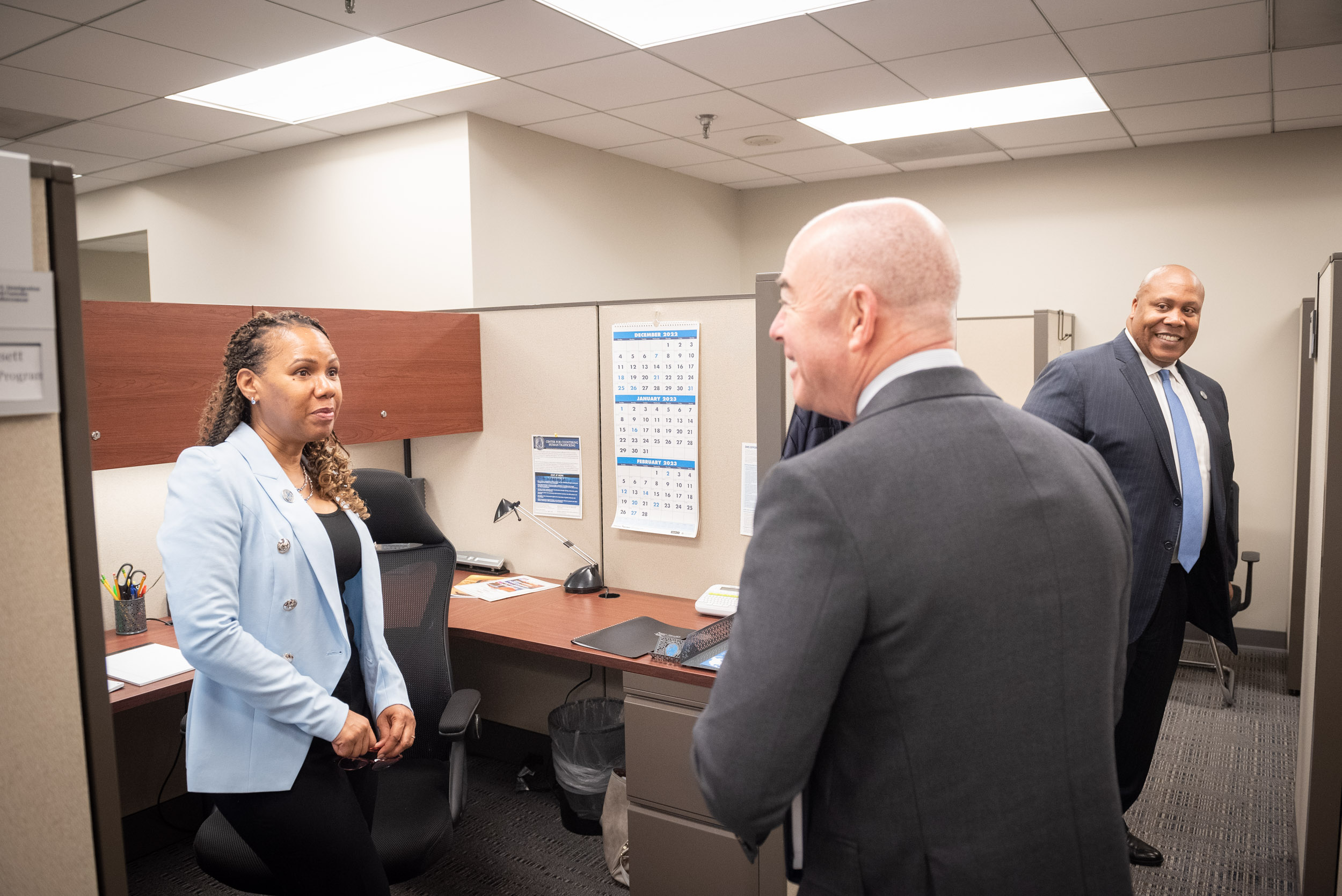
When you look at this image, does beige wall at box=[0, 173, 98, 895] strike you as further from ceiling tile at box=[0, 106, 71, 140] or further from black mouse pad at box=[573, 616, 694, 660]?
ceiling tile at box=[0, 106, 71, 140]

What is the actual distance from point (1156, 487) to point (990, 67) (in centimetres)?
207

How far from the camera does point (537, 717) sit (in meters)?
2.82

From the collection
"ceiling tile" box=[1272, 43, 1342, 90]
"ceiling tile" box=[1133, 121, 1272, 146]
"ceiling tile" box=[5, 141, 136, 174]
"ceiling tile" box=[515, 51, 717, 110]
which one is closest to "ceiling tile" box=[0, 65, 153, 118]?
"ceiling tile" box=[5, 141, 136, 174]

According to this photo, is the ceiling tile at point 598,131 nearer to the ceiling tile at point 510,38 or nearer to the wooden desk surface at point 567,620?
the ceiling tile at point 510,38

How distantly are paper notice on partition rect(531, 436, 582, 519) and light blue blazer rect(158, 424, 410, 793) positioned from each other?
3.54ft

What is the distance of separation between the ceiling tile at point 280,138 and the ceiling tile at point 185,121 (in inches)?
2.0

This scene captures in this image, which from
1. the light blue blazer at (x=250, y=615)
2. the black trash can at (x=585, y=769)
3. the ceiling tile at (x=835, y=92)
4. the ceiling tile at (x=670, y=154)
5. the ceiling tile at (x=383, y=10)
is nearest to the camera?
the light blue blazer at (x=250, y=615)

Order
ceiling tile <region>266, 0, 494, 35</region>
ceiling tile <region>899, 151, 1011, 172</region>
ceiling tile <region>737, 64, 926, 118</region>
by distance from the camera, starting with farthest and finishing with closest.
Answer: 1. ceiling tile <region>899, 151, 1011, 172</region>
2. ceiling tile <region>737, 64, 926, 118</region>
3. ceiling tile <region>266, 0, 494, 35</region>

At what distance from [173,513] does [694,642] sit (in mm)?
1014

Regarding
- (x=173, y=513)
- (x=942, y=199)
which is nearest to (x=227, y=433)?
(x=173, y=513)

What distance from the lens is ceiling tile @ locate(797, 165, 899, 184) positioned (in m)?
5.25

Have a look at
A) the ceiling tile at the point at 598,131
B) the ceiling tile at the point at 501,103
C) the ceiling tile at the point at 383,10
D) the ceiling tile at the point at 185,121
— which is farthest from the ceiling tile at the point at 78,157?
the ceiling tile at the point at 383,10

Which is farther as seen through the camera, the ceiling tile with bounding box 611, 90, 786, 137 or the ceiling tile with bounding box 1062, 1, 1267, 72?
the ceiling tile with bounding box 611, 90, 786, 137

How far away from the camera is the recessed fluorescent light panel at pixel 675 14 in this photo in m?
2.86
